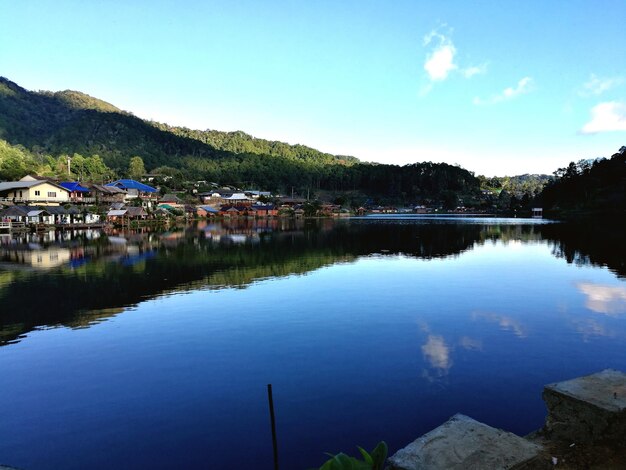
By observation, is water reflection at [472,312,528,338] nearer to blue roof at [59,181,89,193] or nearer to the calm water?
the calm water

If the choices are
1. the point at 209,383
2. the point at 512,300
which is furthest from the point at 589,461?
the point at 512,300

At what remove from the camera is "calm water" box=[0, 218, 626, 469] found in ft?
22.2

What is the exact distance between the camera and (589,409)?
432cm

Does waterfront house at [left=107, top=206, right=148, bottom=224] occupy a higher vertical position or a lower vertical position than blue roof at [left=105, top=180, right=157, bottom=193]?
lower

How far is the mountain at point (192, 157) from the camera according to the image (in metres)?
130

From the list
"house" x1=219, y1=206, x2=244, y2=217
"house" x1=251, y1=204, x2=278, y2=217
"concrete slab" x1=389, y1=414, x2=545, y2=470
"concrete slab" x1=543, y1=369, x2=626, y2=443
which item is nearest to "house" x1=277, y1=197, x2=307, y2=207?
"house" x1=251, y1=204, x2=278, y2=217

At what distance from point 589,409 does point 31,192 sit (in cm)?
6431

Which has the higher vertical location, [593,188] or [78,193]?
[593,188]

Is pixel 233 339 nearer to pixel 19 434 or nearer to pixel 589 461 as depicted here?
pixel 19 434

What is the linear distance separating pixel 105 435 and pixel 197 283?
1298cm

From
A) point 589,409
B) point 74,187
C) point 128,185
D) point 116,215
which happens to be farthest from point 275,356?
point 128,185

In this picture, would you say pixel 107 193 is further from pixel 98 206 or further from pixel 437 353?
pixel 437 353

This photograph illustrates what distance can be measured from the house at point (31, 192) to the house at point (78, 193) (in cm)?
299

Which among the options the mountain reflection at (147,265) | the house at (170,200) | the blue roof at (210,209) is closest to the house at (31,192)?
the mountain reflection at (147,265)
